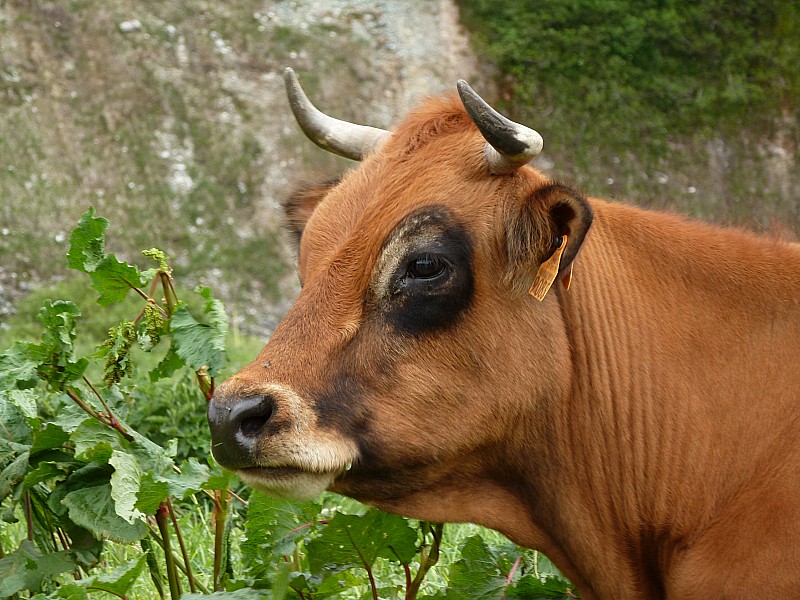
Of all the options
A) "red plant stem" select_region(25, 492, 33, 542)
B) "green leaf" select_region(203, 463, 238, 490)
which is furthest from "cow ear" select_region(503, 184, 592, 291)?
"red plant stem" select_region(25, 492, 33, 542)

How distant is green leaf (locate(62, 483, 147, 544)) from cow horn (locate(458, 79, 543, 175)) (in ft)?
6.18

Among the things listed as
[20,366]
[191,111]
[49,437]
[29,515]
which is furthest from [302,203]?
[191,111]

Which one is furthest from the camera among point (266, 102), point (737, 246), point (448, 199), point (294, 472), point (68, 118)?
point (266, 102)

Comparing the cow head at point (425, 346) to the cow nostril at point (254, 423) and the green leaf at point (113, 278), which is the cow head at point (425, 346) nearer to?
the cow nostril at point (254, 423)

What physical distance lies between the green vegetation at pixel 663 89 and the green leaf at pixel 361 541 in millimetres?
15248

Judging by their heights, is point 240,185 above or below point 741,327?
below

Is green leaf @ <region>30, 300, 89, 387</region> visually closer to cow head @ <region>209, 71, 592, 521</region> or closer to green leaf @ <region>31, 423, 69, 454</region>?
green leaf @ <region>31, 423, 69, 454</region>

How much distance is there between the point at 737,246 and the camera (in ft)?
13.6

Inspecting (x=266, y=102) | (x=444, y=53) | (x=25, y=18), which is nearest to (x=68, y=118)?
(x=25, y=18)

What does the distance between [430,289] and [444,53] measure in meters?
16.5

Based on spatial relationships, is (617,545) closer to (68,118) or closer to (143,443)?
(143,443)

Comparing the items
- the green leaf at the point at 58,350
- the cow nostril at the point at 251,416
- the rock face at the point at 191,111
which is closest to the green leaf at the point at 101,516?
the green leaf at the point at 58,350

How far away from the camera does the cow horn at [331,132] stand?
462 centimetres

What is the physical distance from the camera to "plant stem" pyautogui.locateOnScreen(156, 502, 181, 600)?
3.98m
